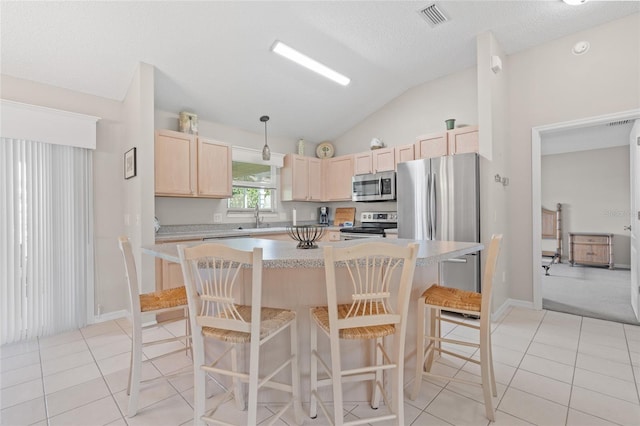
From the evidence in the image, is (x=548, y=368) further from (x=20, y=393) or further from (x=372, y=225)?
(x=20, y=393)

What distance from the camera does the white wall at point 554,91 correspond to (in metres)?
3.14

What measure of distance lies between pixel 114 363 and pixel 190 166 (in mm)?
2221

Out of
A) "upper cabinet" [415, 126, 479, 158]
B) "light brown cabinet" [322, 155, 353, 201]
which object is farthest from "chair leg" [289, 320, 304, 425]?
"light brown cabinet" [322, 155, 353, 201]

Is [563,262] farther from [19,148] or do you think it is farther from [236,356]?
[19,148]

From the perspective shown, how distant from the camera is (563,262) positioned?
6.75 meters

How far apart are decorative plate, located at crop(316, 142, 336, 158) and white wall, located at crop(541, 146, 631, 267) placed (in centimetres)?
532

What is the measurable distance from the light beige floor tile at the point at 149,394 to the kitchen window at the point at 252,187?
284 centimetres

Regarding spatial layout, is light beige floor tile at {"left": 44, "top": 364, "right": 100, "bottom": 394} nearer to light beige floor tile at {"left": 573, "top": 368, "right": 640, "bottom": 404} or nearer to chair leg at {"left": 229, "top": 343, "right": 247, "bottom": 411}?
chair leg at {"left": 229, "top": 343, "right": 247, "bottom": 411}

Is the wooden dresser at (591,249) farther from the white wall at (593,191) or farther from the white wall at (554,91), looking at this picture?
the white wall at (554,91)

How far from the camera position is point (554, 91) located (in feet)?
11.5

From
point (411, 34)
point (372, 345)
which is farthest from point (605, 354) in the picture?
point (411, 34)

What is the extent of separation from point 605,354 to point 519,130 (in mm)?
2572

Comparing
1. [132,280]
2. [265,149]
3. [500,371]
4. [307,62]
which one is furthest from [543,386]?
[307,62]

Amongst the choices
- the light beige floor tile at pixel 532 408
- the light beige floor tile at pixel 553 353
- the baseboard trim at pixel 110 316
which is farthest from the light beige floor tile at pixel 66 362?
the light beige floor tile at pixel 553 353
